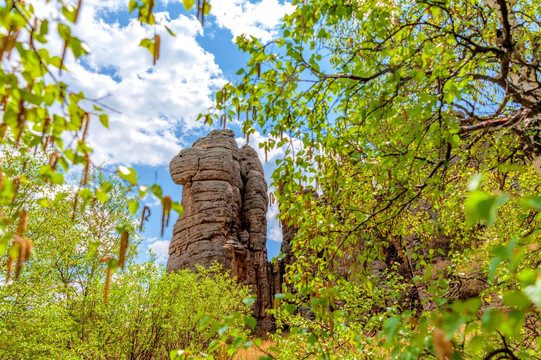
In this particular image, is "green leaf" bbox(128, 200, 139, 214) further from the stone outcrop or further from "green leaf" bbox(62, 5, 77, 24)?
the stone outcrop

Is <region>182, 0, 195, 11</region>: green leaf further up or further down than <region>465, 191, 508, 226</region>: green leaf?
further up

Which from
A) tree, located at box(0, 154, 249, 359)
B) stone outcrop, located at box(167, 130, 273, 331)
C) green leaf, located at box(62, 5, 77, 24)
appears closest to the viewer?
green leaf, located at box(62, 5, 77, 24)

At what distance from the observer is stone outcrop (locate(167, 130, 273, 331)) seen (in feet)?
95.8

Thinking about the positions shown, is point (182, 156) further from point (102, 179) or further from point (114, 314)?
point (114, 314)

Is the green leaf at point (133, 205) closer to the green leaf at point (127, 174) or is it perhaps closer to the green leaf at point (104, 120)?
the green leaf at point (127, 174)

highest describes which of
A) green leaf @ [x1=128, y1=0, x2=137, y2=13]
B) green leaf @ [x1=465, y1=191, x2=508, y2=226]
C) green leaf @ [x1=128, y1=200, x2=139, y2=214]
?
green leaf @ [x1=128, y1=0, x2=137, y2=13]

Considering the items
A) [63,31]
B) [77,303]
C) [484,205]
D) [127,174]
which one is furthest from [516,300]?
[77,303]

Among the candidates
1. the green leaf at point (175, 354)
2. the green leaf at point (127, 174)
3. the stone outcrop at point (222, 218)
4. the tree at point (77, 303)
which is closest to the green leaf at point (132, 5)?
the green leaf at point (127, 174)

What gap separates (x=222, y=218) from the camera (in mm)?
30422

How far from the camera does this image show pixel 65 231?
14023 millimetres

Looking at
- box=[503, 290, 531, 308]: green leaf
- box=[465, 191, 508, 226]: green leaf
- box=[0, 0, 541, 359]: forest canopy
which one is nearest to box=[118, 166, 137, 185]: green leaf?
box=[0, 0, 541, 359]: forest canopy

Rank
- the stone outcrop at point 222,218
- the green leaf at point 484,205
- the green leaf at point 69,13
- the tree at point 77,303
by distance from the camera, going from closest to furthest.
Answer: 1. the green leaf at point 484,205
2. the green leaf at point 69,13
3. the tree at point 77,303
4. the stone outcrop at point 222,218

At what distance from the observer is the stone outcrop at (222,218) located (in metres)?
29.2

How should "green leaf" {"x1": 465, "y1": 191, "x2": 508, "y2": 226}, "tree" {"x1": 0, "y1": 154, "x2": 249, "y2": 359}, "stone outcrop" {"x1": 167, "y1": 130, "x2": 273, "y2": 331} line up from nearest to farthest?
"green leaf" {"x1": 465, "y1": 191, "x2": 508, "y2": 226} < "tree" {"x1": 0, "y1": 154, "x2": 249, "y2": 359} < "stone outcrop" {"x1": 167, "y1": 130, "x2": 273, "y2": 331}
